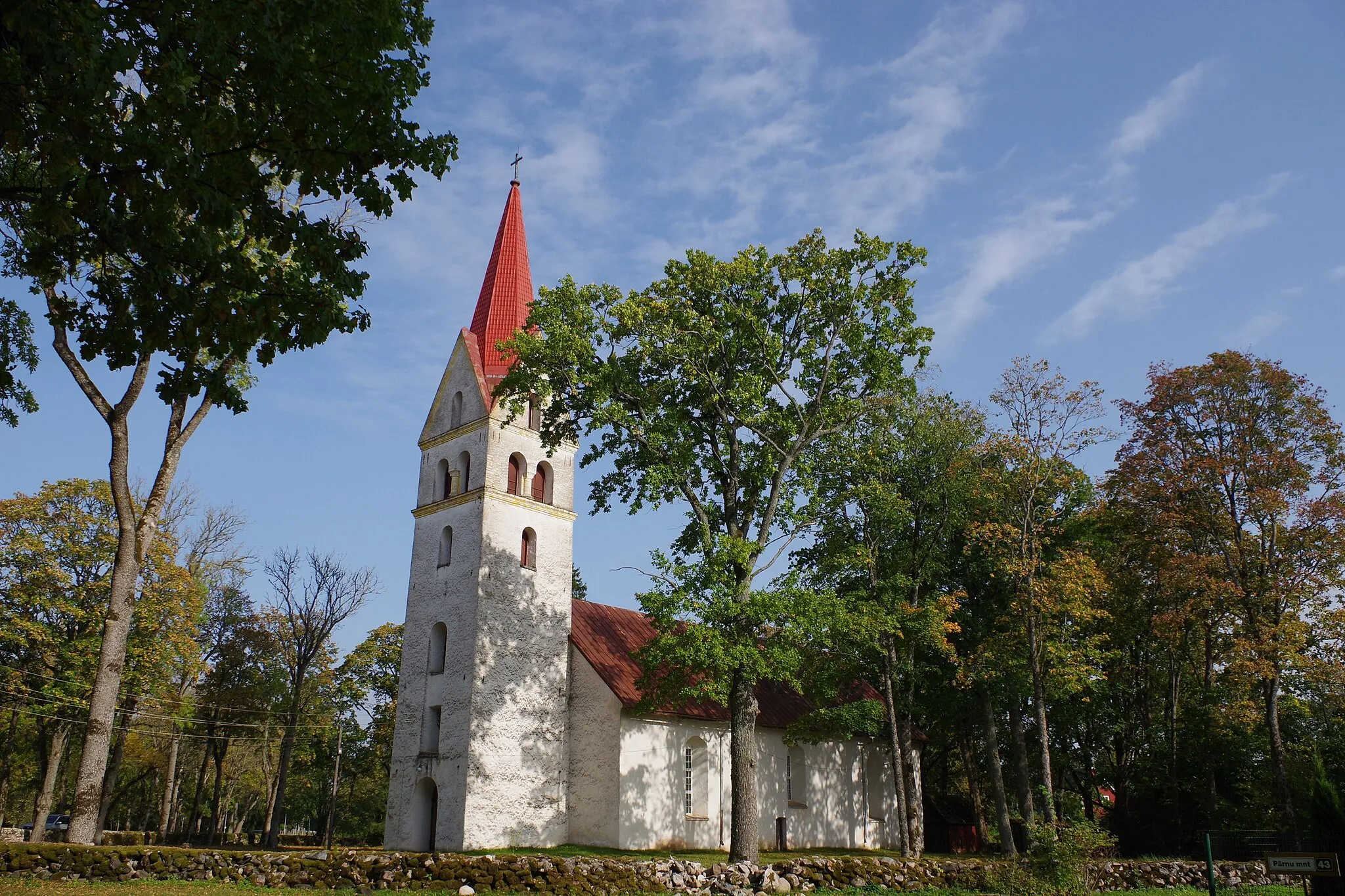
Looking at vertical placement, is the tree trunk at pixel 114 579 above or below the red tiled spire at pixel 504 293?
below

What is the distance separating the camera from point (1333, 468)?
82.0ft

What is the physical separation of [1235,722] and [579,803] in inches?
757

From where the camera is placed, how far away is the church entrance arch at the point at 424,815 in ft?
86.5

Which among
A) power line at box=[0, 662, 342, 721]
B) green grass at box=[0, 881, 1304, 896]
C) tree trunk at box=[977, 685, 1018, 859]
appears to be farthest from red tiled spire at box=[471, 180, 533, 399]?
tree trunk at box=[977, 685, 1018, 859]

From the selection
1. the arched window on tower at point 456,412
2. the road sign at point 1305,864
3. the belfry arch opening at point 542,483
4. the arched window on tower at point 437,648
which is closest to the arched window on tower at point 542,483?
the belfry arch opening at point 542,483

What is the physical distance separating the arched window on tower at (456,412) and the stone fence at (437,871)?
50.8 ft

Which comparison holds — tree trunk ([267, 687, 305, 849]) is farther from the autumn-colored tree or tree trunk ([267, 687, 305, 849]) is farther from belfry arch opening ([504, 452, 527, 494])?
the autumn-colored tree

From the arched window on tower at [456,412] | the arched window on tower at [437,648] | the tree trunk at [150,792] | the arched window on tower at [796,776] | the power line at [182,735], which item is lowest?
the tree trunk at [150,792]

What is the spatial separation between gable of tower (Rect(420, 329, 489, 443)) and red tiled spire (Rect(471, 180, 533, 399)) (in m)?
0.27

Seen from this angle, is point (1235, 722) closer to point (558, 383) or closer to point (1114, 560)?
point (1114, 560)

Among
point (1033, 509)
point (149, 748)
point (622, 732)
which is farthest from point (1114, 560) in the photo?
point (149, 748)

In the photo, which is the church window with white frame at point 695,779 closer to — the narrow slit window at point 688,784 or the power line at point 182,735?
the narrow slit window at point 688,784

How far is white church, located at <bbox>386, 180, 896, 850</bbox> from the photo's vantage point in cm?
2625

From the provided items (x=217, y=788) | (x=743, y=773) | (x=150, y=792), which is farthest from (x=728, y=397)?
(x=150, y=792)
